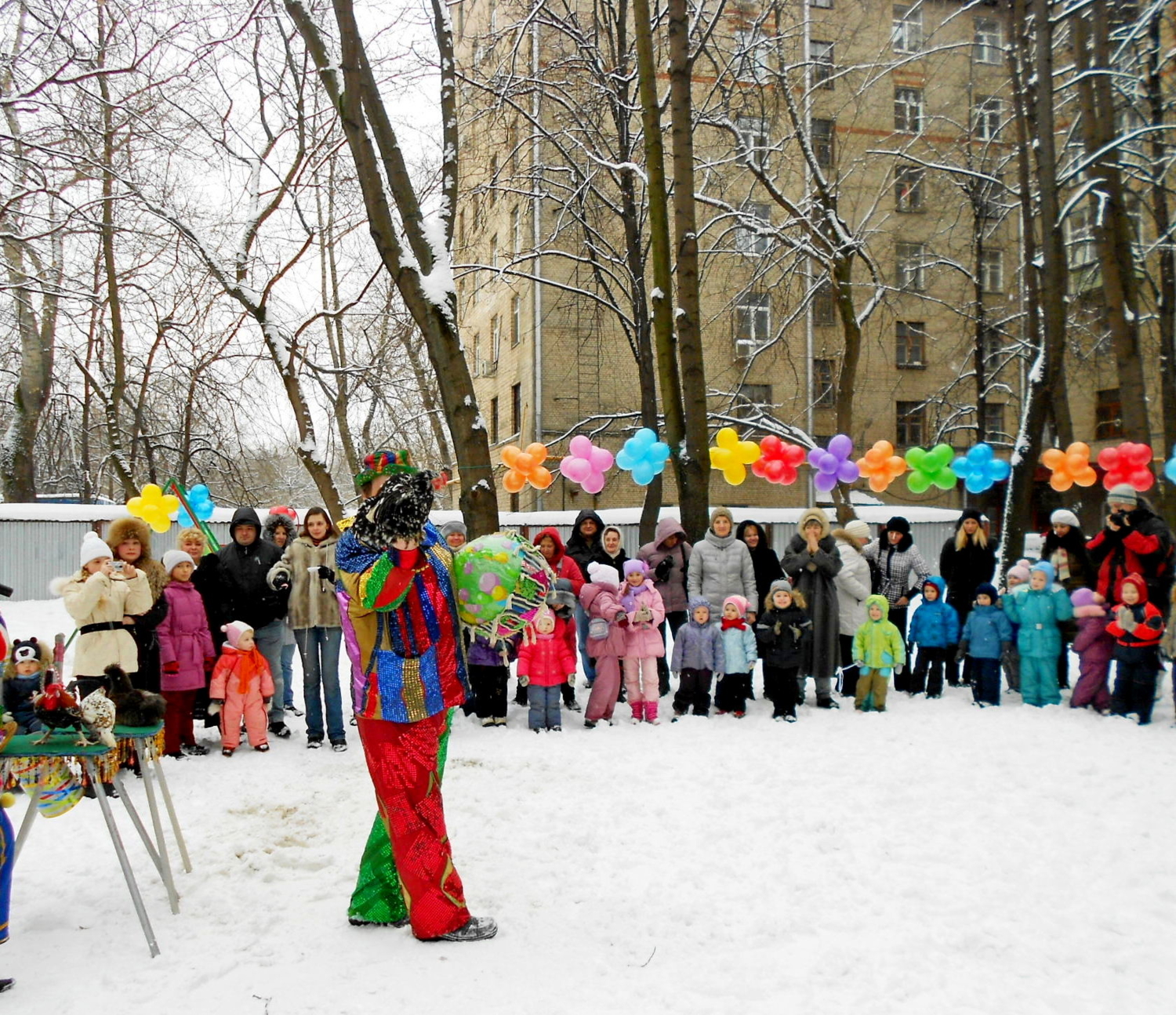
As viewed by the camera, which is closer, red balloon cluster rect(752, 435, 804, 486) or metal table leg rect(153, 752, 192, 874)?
metal table leg rect(153, 752, 192, 874)

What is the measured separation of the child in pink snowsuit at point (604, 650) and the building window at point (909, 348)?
2451cm

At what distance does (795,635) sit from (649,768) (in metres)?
2.36

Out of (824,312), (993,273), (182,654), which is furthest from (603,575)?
(993,273)

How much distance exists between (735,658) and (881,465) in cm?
455

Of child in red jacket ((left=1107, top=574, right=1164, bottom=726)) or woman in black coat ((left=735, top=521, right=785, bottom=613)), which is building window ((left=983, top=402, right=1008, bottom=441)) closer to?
woman in black coat ((left=735, top=521, right=785, bottom=613))

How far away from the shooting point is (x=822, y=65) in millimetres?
16812

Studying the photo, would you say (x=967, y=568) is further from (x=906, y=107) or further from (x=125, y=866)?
(x=906, y=107)

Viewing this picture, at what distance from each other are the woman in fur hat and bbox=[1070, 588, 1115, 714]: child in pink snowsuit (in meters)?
7.76

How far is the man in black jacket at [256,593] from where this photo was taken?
25.2 feet

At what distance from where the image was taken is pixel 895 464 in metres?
11.8

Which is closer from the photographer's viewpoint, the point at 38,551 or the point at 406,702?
the point at 406,702

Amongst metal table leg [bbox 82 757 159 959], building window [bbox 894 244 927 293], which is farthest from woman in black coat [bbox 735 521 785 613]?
building window [bbox 894 244 927 293]

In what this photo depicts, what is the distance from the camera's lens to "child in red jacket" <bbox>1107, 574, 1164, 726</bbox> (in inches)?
312

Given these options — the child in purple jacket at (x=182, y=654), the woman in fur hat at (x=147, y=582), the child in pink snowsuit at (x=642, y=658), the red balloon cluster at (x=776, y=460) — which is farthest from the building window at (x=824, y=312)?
the woman in fur hat at (x=147, y=582)
